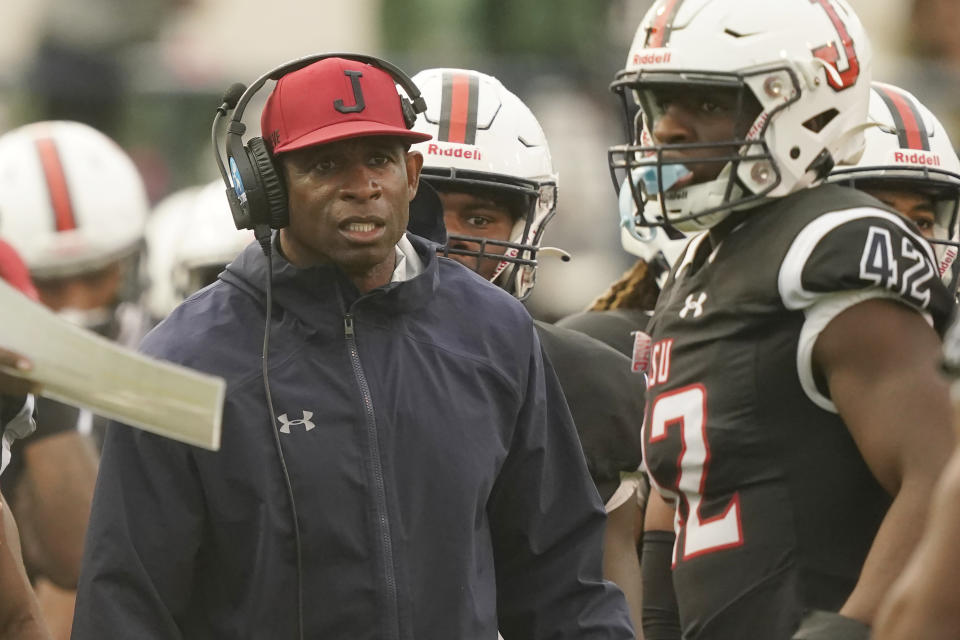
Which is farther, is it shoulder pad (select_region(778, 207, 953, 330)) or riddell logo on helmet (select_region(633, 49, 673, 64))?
riddell logo on helmet (select_region(633, 49, 673, 64))

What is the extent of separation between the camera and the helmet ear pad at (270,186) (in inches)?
150

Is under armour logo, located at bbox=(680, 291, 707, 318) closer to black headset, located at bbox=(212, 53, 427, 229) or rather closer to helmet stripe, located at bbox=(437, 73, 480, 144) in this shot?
black headset, located at bbox=(212, 53, 427, 229)

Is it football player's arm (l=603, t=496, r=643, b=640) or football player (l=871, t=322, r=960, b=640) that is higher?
football player (l=871, t=322, r=960, b=640)

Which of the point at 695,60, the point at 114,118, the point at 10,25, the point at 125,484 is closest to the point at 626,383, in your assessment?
the point at 695,60

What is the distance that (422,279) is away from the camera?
12.6 feet

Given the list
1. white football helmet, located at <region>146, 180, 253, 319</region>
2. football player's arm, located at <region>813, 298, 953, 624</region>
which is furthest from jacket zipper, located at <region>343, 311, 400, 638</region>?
white football helmet, located at <region>146, 180, 253, 319</region>

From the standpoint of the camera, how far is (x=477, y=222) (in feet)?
16.1

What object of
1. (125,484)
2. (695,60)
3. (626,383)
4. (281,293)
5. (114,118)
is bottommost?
(114,118)

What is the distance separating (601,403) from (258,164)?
1.24 m

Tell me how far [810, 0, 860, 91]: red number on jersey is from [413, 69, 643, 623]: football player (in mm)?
1011

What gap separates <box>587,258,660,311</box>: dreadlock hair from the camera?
223 inches

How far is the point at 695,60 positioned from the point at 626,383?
40.1 inches

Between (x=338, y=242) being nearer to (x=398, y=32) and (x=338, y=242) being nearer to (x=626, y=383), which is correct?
(x=626, y=383)

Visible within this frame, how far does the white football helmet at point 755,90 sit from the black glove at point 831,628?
2.67 ft
